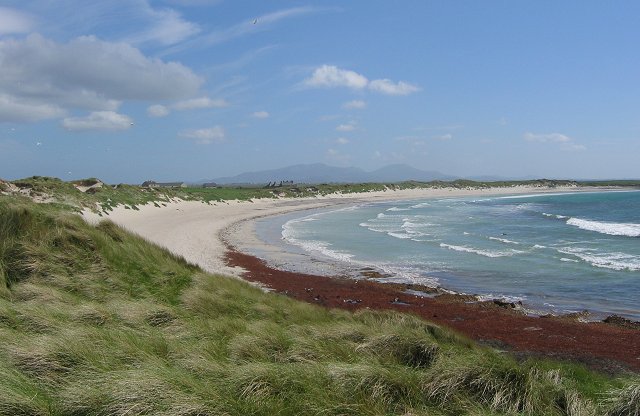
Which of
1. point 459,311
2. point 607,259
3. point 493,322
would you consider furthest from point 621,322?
point 607,259

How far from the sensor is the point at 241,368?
4684mm

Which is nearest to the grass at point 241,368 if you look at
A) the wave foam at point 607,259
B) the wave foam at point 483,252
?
the wave foam at point 607,259

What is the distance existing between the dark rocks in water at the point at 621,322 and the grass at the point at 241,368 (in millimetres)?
5770

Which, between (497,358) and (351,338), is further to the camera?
(351,338)

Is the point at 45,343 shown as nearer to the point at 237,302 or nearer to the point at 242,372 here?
the point at 242,372

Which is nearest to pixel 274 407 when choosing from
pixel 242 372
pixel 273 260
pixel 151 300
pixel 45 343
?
pixel 242 372

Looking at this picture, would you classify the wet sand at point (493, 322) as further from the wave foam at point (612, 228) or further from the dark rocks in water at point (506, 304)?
the wave foam at point (612, 228)

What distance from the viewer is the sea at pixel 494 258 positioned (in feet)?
49.0

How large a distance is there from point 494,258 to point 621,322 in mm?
10240

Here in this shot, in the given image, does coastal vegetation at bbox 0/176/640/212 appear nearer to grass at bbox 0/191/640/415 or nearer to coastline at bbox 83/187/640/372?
coastline at bbox 83/187/640/372

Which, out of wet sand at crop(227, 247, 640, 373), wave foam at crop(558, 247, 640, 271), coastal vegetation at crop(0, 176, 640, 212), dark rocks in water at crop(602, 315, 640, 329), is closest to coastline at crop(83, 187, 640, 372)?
wet sand at crop(227, 247, 640, 373)

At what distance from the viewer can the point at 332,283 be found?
52.5 ft

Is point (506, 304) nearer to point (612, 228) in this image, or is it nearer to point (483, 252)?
point (483, 252)

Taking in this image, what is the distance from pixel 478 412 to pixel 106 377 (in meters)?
3.09
